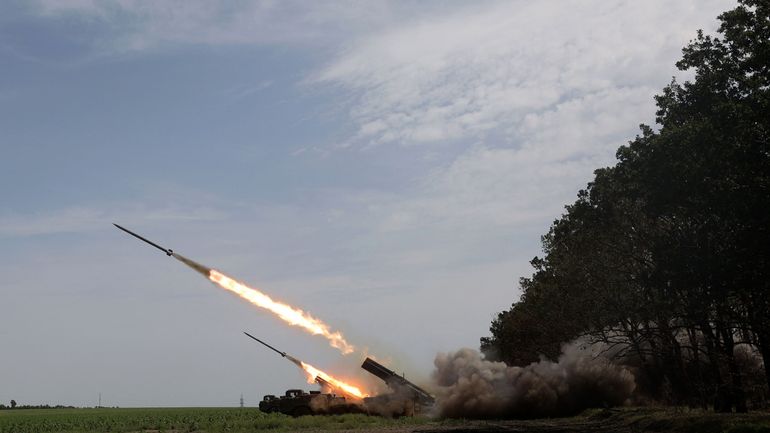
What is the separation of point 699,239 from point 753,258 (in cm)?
350

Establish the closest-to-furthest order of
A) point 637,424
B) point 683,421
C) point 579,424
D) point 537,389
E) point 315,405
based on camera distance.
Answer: point 683,421, point 637,424, point 579,424, point 537,389, point 315,405

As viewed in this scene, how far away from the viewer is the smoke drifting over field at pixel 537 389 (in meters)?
47.5

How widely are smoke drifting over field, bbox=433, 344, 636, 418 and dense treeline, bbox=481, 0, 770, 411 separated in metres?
4.52

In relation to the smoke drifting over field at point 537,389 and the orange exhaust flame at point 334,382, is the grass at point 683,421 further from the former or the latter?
the orange exhaust flame at point 334,382

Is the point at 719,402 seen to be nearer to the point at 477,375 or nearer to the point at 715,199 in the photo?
the point at 715,199

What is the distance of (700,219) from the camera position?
33.1 meters

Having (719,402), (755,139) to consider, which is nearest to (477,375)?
(719,402)

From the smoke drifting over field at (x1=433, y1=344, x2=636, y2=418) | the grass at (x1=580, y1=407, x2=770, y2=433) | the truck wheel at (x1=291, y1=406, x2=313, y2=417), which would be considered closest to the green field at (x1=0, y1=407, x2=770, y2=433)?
the grass at (x1=580, y1=407, x2=770, y2=433)

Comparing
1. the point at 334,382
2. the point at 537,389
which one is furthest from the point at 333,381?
the point at 537,389

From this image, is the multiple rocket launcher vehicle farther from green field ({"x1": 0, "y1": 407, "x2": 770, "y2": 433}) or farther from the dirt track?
the dirt track

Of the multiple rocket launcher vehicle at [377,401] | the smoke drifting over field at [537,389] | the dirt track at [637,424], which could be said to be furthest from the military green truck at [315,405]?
the dirt track at [637,424]

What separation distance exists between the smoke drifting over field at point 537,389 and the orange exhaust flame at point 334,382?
5.54 meters

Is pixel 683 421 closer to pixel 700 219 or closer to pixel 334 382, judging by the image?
pixel 700 219

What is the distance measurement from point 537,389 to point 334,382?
13932 millimetres
